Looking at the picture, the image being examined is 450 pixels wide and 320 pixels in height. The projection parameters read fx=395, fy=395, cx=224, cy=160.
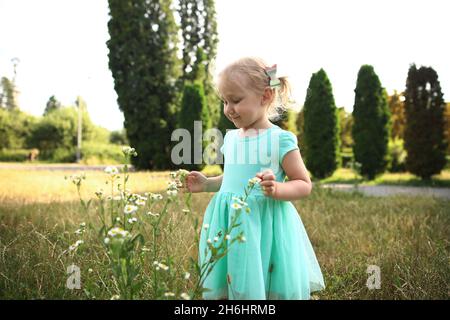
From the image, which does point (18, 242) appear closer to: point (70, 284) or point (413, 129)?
point (70, 284)

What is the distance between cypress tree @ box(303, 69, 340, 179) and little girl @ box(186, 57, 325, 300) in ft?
Answer: 37.3

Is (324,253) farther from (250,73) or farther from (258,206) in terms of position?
(250,73)

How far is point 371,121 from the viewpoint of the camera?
12.4 meters

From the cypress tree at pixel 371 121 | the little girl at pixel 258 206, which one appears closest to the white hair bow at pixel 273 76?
the little girl at pixel 258 206

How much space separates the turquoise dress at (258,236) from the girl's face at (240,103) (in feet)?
0.30

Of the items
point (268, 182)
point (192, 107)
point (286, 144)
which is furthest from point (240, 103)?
point (192, 107)

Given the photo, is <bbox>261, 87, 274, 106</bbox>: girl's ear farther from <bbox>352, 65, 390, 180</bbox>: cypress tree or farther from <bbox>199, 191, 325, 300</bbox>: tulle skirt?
<bbox>352, 65, 390, 180</bbox>: cypress tree

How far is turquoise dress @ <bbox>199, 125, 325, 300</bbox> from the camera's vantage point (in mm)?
1685

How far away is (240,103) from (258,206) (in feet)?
1.53

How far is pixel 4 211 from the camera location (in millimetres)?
4062

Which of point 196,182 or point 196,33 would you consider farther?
point 196,33

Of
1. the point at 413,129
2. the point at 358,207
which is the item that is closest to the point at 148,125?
the point at 413,129

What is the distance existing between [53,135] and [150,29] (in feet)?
44.5
